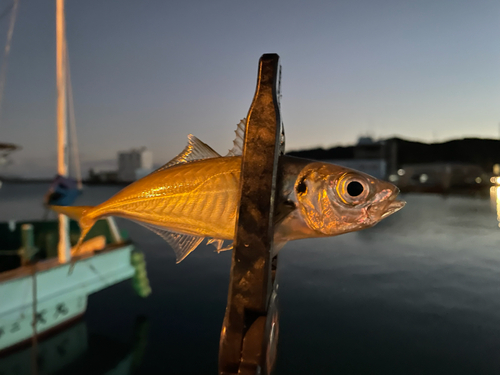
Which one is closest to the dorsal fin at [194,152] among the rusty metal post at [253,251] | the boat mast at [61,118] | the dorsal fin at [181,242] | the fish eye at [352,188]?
the dorsal fin at [181,242]

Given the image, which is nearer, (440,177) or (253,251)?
(253,251)

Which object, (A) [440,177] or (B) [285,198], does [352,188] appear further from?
(A) [440,177]

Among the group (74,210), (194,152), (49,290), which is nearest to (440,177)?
(49,290)

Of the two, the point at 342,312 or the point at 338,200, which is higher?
the point at 338,200

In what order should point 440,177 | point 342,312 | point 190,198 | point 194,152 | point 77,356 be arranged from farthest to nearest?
point 440,177 < point 342,312 < point 77,356 < point 194,152 < point 190,198

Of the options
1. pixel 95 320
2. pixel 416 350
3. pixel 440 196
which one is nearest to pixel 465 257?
pixel 416 350

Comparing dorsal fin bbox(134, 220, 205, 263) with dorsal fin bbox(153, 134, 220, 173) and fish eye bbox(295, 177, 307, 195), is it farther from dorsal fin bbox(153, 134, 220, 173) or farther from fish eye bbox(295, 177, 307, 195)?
fish eye bbox(295, 177, 307, 195)
